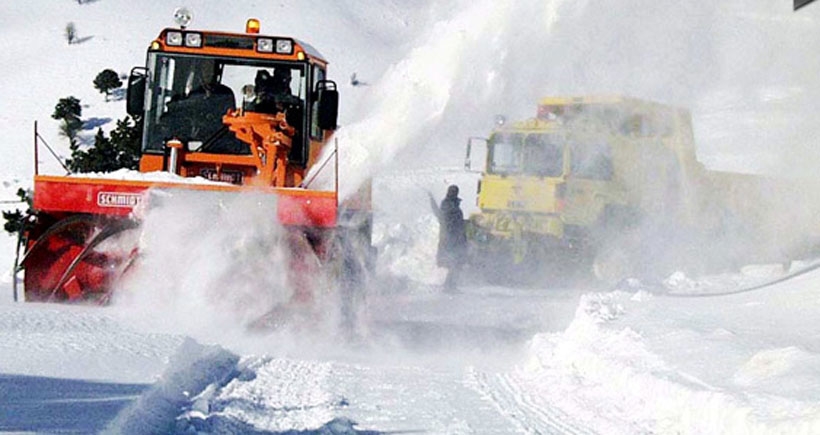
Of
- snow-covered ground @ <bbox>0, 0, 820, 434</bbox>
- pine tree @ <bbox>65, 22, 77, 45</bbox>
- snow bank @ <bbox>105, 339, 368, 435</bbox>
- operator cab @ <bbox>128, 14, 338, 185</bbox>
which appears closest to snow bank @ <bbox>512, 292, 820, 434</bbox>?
snow-covered ground @ <bbox>0, 0, 820, 434</bbox>

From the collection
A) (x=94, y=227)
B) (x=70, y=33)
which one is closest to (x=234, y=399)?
(x=94, y=227)

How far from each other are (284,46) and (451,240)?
780 centimetres

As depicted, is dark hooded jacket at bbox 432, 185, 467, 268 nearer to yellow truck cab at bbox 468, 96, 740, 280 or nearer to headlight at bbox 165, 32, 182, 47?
yellow truck cab at bbox 468, 96, 740, 280

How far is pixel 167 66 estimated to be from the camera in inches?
449

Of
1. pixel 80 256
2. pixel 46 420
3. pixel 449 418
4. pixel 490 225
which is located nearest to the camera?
pixel 46 420

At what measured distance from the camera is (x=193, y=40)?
37.5 feet

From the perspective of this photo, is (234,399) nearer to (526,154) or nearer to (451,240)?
(451,240)

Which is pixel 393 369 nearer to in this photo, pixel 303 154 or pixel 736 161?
Result: pixel 303 154

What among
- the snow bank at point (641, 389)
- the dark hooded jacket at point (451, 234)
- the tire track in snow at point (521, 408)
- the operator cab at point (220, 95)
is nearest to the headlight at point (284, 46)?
the operator cab at point (220, 95)

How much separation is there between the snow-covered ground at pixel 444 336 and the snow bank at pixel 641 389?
0.07 ft

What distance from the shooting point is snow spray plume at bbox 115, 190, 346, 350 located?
1007 cm

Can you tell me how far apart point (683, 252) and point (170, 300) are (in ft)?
42.2

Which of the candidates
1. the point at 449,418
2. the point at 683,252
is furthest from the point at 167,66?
the point at 683,252

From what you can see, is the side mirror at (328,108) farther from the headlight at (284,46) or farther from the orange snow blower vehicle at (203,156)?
the headlight at (284,46)
